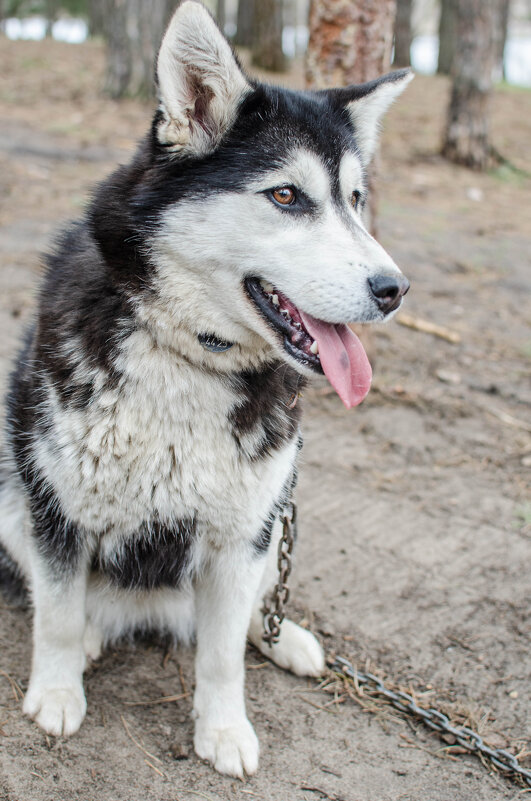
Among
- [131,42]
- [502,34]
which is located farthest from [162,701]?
[502,34]

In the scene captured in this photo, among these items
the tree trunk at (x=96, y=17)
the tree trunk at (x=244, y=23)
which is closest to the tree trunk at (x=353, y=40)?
the tree trunk at (x=244, y=23)

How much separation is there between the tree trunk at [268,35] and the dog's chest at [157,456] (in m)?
12.3

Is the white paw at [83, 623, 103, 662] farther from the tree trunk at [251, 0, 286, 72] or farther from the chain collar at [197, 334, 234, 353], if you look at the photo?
the tree trunk at [251, 0, 286, 72]

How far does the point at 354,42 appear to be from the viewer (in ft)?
13.6

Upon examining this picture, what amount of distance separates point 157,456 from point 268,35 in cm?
1260

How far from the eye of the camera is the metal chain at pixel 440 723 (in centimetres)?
235

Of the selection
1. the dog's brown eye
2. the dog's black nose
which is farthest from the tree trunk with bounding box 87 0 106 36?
the dog's black nose

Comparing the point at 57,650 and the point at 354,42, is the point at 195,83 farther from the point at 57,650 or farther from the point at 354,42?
the point at 354,42

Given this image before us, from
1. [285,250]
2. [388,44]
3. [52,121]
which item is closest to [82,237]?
[285,250]

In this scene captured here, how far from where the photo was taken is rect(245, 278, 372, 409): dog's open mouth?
203 cm

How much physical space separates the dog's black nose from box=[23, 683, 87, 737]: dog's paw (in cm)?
161

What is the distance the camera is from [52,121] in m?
9.12

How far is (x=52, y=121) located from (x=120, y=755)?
863 centimetres

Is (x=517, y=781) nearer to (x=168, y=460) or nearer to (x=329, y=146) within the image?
(x=168, y=460)
